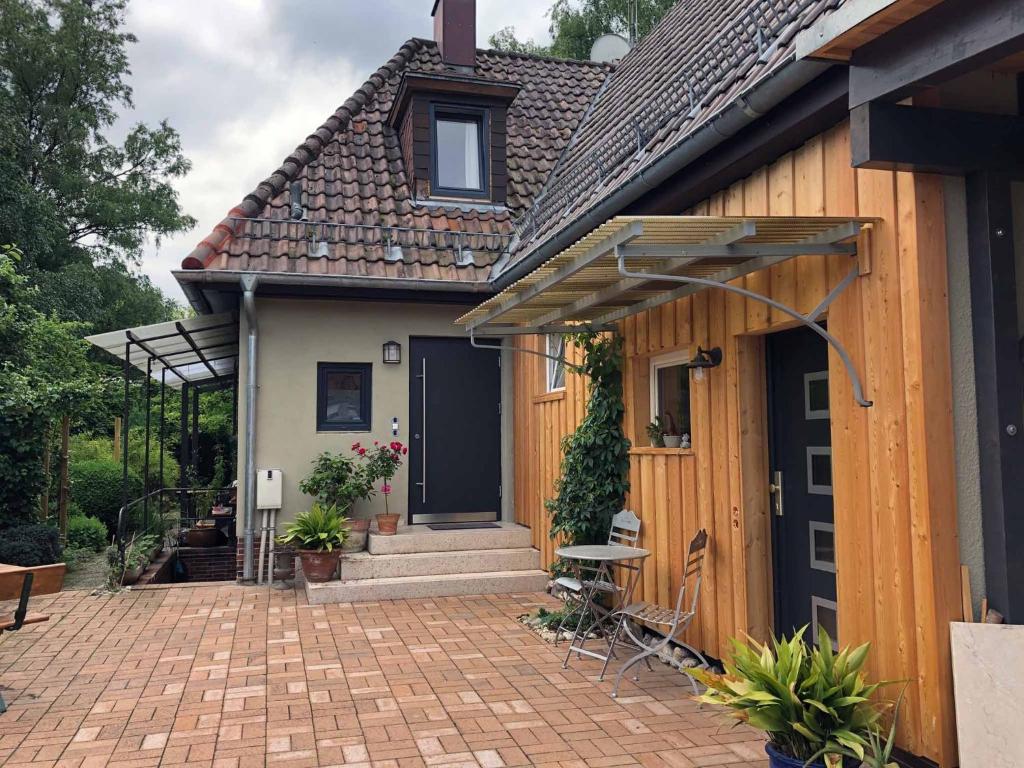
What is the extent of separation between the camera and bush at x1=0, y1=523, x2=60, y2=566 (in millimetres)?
9609

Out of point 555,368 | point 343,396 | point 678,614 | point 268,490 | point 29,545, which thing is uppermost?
point 555,368

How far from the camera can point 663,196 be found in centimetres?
613

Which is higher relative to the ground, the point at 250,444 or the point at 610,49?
the point at 610,49

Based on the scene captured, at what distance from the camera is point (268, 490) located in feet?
30.1

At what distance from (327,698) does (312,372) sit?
16.4ft

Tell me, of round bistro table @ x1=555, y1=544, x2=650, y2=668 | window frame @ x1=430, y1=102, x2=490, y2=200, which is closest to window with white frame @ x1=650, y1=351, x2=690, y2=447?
round bistro table @ x1=555, y1=544, x2=650, y2=668

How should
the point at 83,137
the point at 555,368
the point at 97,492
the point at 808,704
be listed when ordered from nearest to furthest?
1. the point at 808,704
2. the point at 555,368
3. the point at 97,492
4. the point at 83,137

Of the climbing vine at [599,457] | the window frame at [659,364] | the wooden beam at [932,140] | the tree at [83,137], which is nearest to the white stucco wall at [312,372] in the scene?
the climbing vine at [599,457]

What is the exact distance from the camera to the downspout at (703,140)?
427 cm

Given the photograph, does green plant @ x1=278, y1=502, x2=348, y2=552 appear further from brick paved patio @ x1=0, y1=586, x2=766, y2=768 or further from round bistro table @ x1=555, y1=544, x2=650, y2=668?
round bistro table @ x1=555, y1=544, x2=650, y2=668

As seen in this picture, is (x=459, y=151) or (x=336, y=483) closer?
(x=336, y=483)

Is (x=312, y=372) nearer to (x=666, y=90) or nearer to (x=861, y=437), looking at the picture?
(x=666, y=90)

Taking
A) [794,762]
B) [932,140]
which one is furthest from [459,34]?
[794,762]

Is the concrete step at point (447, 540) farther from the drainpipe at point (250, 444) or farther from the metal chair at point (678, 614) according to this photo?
the metal chair at point (678, 614)
